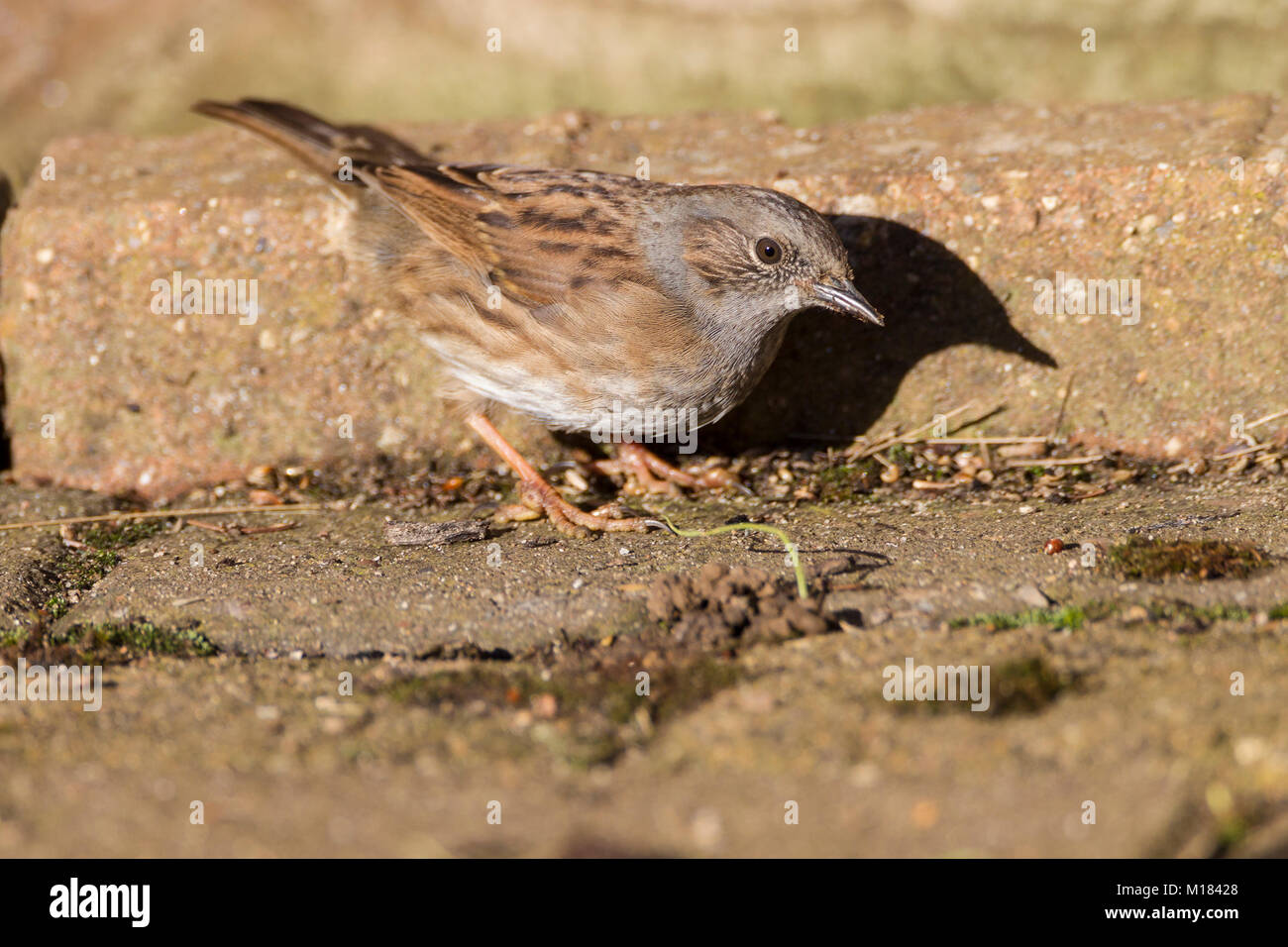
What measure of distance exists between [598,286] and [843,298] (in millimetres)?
897

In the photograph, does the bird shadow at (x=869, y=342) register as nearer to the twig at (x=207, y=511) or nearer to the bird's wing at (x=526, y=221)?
the bird's wing at (x=526, y=221)

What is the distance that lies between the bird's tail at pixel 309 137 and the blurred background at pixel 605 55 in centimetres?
156

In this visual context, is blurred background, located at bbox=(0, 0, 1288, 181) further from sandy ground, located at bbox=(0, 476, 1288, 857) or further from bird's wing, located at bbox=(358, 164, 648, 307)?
sandy ground, located at bbox=(0, 476, 1288, 857)

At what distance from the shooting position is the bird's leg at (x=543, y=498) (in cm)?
422

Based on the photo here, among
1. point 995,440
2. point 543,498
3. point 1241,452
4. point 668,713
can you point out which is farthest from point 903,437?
point 668,713

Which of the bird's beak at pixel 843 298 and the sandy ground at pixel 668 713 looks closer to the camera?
the sandy ground at pixel 668 713

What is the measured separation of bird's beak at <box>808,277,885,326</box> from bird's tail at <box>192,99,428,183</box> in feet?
6.13

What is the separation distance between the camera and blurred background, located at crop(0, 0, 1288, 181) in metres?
6.17

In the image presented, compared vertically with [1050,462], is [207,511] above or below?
below

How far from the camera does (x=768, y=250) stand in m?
4.16

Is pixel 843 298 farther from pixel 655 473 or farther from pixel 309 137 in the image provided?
pixel 309 137

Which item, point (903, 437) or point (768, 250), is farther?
point (903, 437)

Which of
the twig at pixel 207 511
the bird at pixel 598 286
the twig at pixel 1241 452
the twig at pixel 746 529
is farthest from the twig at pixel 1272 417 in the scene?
the twig at pixel 207 511
